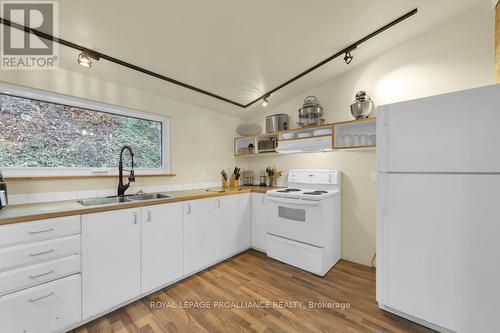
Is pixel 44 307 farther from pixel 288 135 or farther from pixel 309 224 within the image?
pixel 288 135

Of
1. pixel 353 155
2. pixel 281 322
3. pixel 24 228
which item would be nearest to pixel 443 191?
pixel 353 155

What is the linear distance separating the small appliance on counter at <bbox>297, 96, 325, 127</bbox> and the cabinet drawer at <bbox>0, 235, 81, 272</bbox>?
A: 258cm

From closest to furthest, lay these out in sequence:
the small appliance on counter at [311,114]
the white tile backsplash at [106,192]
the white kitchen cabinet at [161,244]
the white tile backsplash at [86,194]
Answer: the white kitchen cabinet at [161,244] → the white tile backsplash at [86,194] → the white tile backsplash at [106,192] → the small appliance on counter at [311,114]

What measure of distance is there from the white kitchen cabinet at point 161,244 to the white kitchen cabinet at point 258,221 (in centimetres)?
111

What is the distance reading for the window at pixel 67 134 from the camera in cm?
160

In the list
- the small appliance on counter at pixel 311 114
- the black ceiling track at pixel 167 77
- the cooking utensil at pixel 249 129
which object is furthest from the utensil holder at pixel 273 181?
the black ceiling track at pixel 167 77

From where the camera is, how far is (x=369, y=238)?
7.63ft

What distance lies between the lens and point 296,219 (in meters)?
2.30

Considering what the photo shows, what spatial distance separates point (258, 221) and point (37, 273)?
6.90 ft

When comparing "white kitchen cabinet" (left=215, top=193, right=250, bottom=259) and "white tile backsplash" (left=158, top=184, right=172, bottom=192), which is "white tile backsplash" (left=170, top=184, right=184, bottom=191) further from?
"white kitchen cabinet" (left=215, top=193, right=250, bottom=259)

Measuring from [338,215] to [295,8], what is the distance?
2247 mm

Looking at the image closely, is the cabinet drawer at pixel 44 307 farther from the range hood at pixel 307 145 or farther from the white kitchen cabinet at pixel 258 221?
the range hood at pixel 307 145

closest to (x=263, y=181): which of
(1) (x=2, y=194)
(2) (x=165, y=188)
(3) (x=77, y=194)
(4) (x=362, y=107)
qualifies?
(2) (x=165, y=188)

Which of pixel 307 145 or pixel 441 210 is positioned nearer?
pixel 441 210
